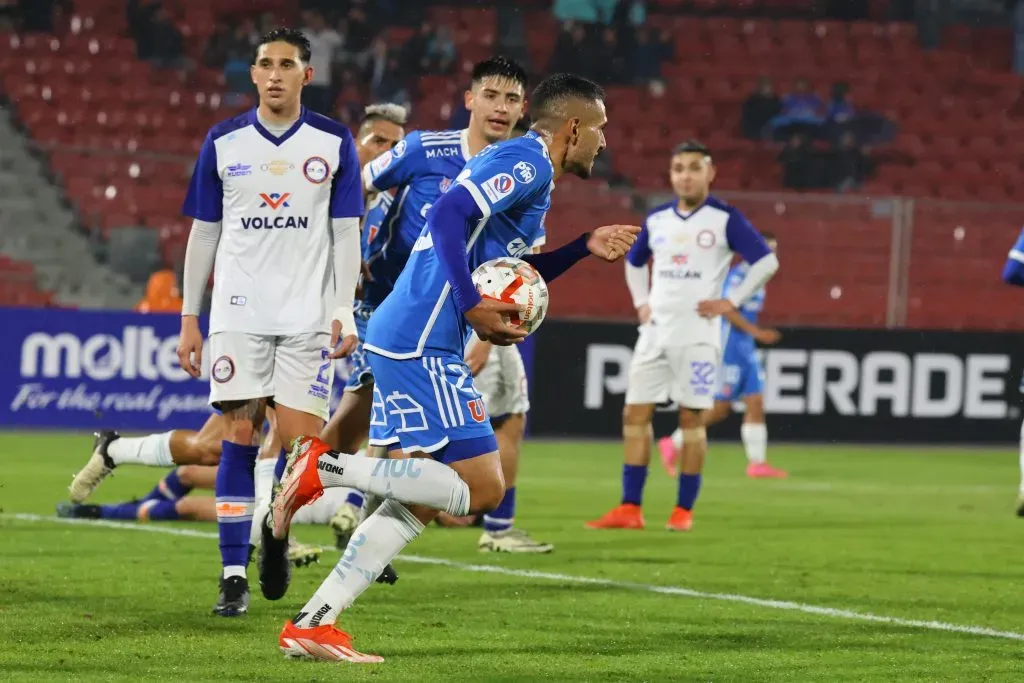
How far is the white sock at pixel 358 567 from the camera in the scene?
5.26m

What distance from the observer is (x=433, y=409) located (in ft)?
17.4

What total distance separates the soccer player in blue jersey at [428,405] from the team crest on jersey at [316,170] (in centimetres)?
118

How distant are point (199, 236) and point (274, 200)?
0.32 meters

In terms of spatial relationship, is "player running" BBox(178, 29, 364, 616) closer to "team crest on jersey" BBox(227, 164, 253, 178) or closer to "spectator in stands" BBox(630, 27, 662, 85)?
"team crest on jersey" BBox(227, 164, 253, 178)

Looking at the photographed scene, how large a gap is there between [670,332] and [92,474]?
13.6ft

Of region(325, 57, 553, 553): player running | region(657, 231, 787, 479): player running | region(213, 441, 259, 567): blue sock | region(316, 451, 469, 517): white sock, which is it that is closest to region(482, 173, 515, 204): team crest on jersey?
region(316, 451, 469, 517): white sock

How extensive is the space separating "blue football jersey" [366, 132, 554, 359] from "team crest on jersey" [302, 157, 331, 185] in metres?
1.12

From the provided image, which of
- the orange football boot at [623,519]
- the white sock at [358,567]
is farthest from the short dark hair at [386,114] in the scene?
the white sock at [358,567]

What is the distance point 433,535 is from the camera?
9.55 meters

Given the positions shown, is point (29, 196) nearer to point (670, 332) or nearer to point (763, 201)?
point (763, 201)

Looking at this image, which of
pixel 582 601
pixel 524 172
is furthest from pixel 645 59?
pixel 524 172

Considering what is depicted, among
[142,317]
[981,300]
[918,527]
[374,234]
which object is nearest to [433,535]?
[374,234]

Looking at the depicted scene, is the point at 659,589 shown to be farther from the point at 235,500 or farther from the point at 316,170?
the point at 316,170

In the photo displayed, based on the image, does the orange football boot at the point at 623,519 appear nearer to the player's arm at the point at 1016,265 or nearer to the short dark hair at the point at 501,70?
the player's arm at the point at 1016,265
